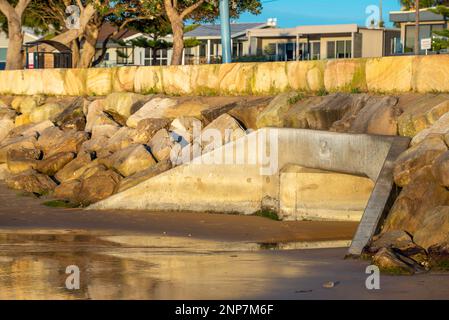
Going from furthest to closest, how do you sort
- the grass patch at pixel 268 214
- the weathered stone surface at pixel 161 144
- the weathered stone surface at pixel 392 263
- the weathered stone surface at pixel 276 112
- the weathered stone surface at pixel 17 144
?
the weathered stone surface at pixel 17 144 < the weathered stone surface at pixel 161 144 < the weathered stone surface at pixel 276 112 < the grass patch at pixel 268 214 < the weathered stone surface at pixel 392 263

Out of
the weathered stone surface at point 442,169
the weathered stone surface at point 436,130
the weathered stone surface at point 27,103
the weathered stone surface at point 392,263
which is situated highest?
the weathered stone surface at point 27,103

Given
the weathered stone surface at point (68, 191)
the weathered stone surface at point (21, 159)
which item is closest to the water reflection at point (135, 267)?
the weathered stone surface at point (68, 191)

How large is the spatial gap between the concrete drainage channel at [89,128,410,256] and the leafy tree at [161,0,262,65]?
54.3 feet

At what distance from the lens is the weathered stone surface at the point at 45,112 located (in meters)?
26.2

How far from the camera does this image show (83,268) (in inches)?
474

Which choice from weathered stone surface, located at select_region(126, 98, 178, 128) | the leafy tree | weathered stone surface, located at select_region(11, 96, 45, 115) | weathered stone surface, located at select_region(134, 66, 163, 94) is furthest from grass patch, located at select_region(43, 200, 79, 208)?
the leafy tree

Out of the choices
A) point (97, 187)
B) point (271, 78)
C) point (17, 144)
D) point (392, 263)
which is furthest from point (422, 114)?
point (17, 144)

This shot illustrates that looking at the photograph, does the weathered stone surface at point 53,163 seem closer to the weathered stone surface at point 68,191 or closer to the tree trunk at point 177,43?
the weathered stone surface at point 68,191

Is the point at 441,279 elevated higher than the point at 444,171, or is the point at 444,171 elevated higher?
the point at 444,171

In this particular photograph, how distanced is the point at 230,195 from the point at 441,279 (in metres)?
7.21

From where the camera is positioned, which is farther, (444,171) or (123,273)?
(444,171)

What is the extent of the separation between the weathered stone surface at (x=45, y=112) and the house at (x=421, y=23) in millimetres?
28669

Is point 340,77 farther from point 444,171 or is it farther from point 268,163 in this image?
point 444,171

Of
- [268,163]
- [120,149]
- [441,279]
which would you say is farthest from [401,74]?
[441,279]
